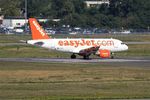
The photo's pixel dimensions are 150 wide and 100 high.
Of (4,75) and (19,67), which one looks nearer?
(4,75)

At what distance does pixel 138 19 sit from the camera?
199375mm

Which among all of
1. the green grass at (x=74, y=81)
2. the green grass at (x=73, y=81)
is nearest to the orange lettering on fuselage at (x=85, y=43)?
the green grass at (x=74, y=81)

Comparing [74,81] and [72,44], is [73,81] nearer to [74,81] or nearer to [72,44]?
[74,81]

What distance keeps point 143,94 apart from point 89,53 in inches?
1528

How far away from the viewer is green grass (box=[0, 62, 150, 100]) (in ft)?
143

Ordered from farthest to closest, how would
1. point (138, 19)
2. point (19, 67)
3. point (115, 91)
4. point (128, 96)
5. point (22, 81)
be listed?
point (138, 19) < point (19, 67) < point (22, 81) < point (115, 91) < point (128, 96)

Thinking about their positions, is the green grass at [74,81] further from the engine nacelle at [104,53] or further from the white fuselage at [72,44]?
the white fuselage at [72,44]

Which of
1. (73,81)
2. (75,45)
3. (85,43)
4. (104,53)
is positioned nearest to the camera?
(73,81)

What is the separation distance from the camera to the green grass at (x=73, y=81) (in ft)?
143

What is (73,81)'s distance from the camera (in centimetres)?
5331

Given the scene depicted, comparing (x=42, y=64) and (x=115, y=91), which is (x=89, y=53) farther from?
(x=115, y=91)

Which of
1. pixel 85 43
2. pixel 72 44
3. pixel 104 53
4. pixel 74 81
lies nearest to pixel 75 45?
pixel 72 44

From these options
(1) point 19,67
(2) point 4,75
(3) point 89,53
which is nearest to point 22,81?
(2) point 4,75

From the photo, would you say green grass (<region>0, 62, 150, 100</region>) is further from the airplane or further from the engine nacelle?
the airplane
